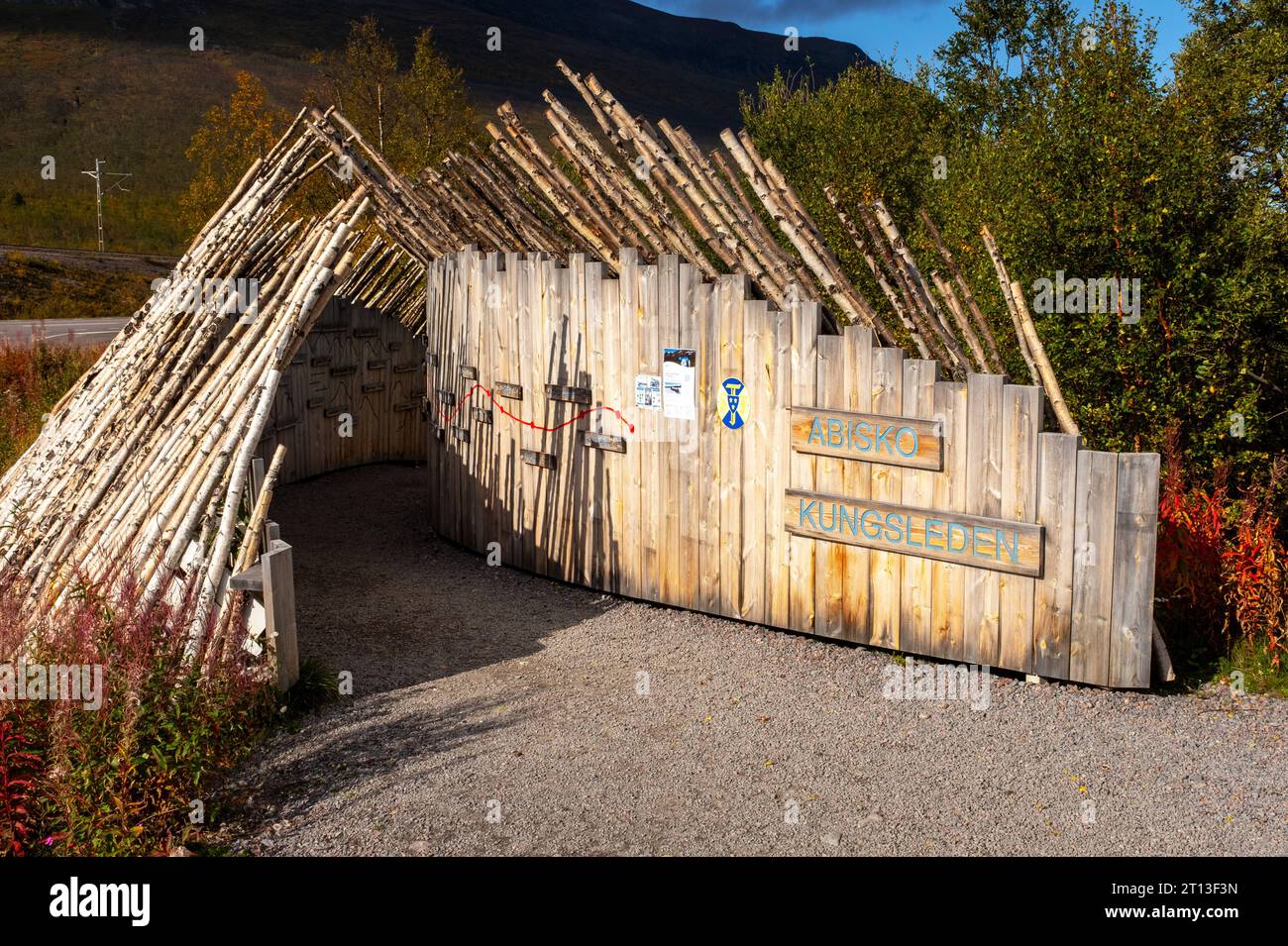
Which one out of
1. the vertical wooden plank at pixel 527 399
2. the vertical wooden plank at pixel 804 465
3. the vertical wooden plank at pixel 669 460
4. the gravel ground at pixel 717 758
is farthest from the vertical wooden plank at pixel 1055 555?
the vertical wooden plank at pixel 527 399

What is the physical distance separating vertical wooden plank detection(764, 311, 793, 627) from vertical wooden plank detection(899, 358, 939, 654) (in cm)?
84

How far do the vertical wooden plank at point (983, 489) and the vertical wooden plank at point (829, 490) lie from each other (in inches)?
33.3

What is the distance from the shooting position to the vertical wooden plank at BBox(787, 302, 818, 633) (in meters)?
7.45

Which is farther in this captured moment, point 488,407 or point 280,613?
point 488,407

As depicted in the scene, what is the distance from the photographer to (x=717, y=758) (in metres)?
5.77

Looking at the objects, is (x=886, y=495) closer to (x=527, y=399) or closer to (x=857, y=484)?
(x=857, y=484)

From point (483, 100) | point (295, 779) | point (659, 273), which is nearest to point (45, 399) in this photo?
point (659, 273)

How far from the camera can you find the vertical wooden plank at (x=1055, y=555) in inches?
257

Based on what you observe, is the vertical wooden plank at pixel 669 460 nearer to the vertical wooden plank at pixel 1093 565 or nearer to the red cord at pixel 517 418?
the red cord at pixel 517 418

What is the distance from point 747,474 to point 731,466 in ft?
Result: 0.51

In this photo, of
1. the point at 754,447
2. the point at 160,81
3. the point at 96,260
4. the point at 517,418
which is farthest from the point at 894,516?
the point at 160,81

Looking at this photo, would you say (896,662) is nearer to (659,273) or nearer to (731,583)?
(731,583)
